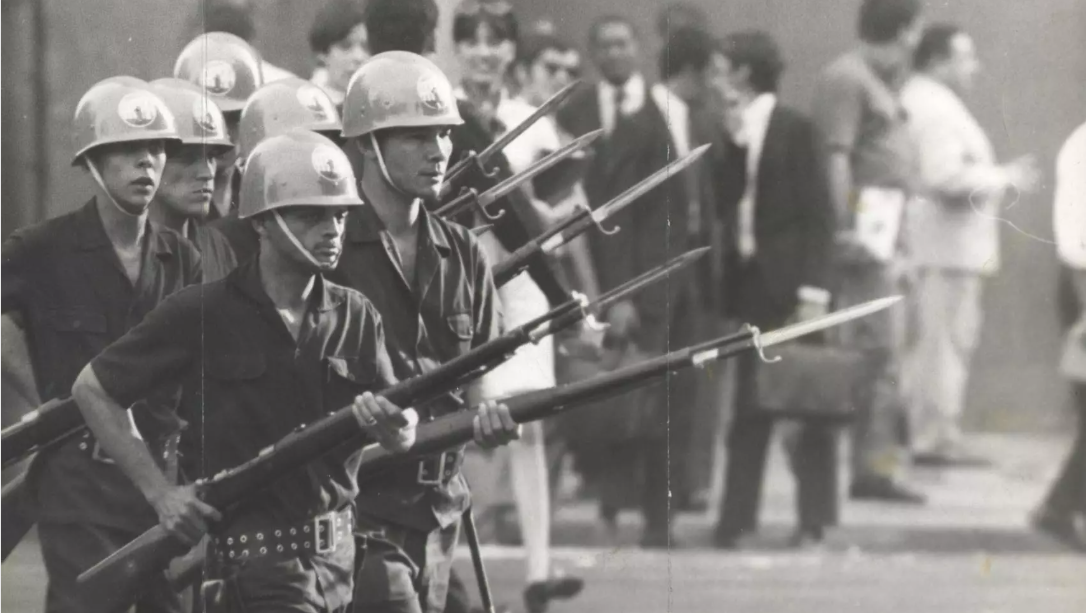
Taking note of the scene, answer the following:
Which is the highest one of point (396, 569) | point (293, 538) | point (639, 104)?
point (639, 104)

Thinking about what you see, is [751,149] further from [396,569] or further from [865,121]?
[396,569]

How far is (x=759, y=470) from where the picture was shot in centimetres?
574

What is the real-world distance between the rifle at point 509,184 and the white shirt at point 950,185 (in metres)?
1.10

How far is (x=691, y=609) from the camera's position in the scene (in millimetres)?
5793

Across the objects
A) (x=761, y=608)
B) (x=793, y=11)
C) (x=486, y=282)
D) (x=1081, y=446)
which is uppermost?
(x=793, y=11)

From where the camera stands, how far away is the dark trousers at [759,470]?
5727 millimetres

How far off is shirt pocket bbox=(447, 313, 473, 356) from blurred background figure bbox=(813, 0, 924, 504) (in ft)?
4.16

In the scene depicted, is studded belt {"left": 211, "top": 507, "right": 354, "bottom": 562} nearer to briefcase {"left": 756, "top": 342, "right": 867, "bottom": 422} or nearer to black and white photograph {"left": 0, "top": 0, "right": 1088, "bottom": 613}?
black and white photograph {"left": 0, "top": 0, "right": 1088, "bottom": 613}

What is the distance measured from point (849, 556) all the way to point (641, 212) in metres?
1.38

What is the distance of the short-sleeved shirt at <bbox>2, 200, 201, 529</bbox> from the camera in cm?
589

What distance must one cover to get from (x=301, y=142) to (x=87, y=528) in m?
1.62

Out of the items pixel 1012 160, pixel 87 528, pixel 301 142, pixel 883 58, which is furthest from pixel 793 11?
pixel 87 528

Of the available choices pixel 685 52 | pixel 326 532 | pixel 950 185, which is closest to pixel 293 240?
pixel 326 532

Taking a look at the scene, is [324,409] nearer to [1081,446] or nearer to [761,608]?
[761,608]
